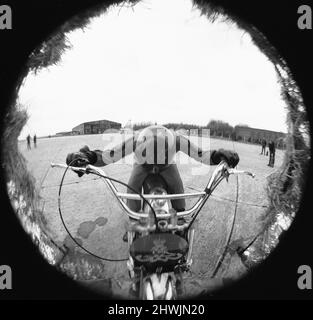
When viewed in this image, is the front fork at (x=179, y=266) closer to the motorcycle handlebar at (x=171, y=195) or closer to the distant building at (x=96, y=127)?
the motorcycle handlebar at (x=171, y=195)

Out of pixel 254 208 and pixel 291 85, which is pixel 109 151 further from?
pixel 291 85

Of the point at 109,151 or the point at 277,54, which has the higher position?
the point at 277,54

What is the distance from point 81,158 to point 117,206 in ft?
0.84

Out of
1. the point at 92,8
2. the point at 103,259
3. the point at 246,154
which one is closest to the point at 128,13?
the point at 92,8

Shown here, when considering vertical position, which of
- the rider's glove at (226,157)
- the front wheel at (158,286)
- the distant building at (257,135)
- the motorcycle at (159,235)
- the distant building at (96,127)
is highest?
the distant building at (96,127)

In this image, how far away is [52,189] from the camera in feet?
4.41

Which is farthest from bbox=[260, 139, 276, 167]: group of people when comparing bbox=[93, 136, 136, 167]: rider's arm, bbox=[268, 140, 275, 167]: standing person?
bbox=[93, 136, 136, 167]: rider's arm

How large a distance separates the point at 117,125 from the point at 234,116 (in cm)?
51

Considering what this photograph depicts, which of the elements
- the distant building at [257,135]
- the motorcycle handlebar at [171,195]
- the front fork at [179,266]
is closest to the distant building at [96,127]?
the motorcycle handlebar at [171,195]

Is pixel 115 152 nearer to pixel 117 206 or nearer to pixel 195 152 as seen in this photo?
pixel 117 206

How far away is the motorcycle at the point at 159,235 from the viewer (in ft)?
3.53

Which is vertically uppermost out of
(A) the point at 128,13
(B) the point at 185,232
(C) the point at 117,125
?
(A) the point at 128,13

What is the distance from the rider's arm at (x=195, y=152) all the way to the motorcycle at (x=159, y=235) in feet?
0.27

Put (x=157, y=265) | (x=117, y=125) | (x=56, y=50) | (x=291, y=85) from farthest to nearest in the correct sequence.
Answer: (x=291, y=85) → (x=56, y=50) → (x=117, y=125) → (x=157, y=265)
